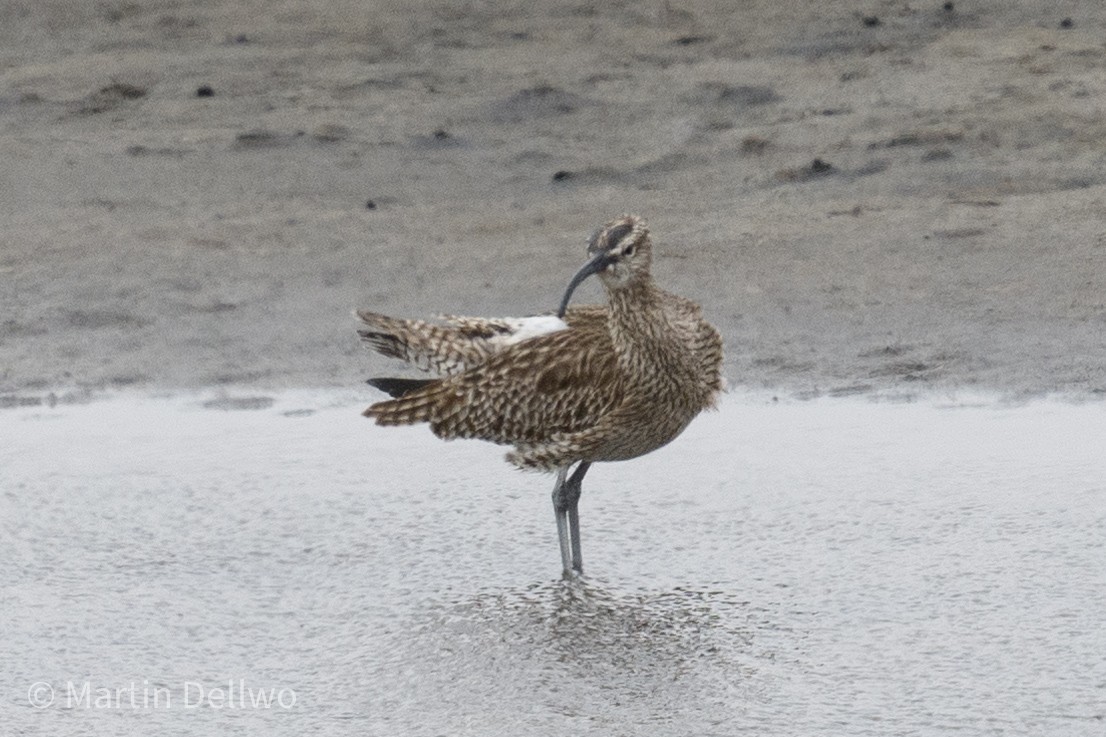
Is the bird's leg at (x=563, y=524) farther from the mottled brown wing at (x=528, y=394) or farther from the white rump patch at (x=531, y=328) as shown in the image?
the white rump patch at (x=531, y=328)

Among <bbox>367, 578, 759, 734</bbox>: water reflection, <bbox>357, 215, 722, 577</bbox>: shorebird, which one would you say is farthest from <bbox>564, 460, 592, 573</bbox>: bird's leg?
<bbox>367, 578, 759, 734</bbox>: water reflection

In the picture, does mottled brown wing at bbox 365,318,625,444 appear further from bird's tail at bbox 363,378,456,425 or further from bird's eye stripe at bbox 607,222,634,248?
bird's eye stripe at bbox 607,222,634,248

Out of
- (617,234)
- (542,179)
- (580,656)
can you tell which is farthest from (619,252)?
(542,179)

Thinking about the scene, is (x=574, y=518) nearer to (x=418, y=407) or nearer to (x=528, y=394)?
(x=528, y=394)

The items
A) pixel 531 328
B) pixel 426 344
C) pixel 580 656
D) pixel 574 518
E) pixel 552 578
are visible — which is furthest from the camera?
pixel 426 344

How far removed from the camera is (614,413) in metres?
6.77

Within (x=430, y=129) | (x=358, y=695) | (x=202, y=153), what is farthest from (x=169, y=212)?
(x=358, y=695)

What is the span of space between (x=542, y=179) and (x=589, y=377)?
18.0ft

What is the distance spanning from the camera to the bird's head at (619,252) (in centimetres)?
681

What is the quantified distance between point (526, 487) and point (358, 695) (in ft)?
7.07

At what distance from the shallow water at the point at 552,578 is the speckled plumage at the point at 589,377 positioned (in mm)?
355

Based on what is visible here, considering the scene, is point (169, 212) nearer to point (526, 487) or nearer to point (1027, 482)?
point (526, 487)

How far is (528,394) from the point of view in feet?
23.1

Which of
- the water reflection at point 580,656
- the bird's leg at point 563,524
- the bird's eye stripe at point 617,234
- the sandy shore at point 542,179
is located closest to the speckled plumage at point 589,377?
the bird's eye stripe at point 617,234
